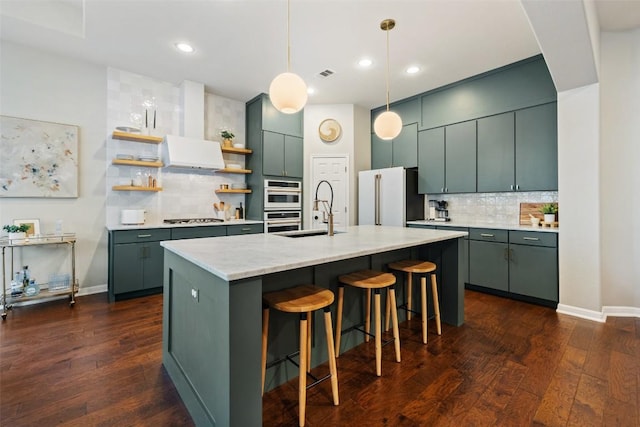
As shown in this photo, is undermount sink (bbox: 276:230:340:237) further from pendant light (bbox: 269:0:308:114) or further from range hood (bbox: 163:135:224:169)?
range hood (bbox: 163:135:224:169)

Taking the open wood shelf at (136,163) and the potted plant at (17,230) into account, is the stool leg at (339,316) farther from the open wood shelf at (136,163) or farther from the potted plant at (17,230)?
the potted plant at (17,230)

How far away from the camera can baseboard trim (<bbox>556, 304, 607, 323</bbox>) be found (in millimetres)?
2898

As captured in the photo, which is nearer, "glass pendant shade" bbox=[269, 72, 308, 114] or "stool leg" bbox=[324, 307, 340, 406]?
"stool leg" bbox=[324, 307, 340, 406]

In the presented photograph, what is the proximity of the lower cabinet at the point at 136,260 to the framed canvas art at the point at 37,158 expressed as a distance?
935mm

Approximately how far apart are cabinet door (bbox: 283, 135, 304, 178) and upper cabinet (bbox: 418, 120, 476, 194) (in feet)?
6.58

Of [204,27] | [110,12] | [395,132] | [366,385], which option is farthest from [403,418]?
[110,12]

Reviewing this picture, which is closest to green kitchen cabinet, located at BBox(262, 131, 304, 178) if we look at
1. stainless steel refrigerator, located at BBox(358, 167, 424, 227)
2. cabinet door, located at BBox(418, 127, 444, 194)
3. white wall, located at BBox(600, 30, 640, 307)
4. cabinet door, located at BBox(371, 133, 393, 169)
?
stainless steel refrigerator, located at BBox(358, 167, 424, 227)

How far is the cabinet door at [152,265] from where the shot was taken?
3.65 metres

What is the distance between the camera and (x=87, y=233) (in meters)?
3.77

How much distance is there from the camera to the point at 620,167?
3.06m

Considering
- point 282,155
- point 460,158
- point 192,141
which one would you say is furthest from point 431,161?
point 192,141

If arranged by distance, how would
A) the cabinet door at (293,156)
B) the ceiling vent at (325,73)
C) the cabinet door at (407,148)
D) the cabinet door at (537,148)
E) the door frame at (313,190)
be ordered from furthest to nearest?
the door frame at (313,190)
the cabinet door at (293,156)
the cabinet door at (407,148)
the ceiling vent at (325,73)
the cabinet door at (537,148)

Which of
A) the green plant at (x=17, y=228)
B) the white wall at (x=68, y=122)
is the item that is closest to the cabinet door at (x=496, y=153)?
the white wall at (x=68, y=122)

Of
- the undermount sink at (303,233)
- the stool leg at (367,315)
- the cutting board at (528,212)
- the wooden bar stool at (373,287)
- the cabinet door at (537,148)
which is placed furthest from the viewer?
the cutting board at (528,212)
